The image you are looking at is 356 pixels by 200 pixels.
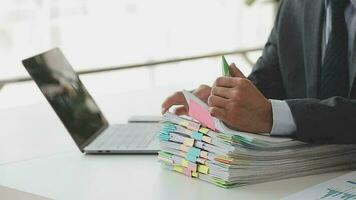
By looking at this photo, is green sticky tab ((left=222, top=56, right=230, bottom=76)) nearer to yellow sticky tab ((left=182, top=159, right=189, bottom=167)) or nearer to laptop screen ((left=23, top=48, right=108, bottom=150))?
yellow sticky tab ((left=182, top=159, right=189, bottom=167))

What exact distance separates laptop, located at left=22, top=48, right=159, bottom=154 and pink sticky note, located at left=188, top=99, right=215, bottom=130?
215 mm

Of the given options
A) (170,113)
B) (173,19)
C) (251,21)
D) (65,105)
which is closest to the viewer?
(170,113)

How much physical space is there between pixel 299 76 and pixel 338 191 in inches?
21.3

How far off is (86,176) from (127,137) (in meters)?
0.27

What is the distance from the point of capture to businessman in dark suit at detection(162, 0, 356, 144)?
98cm

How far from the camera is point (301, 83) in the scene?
1430mm

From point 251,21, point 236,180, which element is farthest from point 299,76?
point 251,21

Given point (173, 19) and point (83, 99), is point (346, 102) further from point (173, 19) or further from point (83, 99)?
point (173, 19)

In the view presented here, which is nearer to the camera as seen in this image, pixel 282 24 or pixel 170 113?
pixel 170 113

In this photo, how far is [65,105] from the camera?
1.34m

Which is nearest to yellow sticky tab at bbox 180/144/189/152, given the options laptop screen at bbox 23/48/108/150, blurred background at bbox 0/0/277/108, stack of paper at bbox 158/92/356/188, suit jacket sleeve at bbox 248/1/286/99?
stack of paper at bbox 158/92/356/188

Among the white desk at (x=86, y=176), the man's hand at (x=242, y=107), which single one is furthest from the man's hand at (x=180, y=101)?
the man's hand at (x=242, y=107)

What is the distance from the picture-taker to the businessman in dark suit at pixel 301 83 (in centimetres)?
98

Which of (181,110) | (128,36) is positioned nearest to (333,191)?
(181,110)
